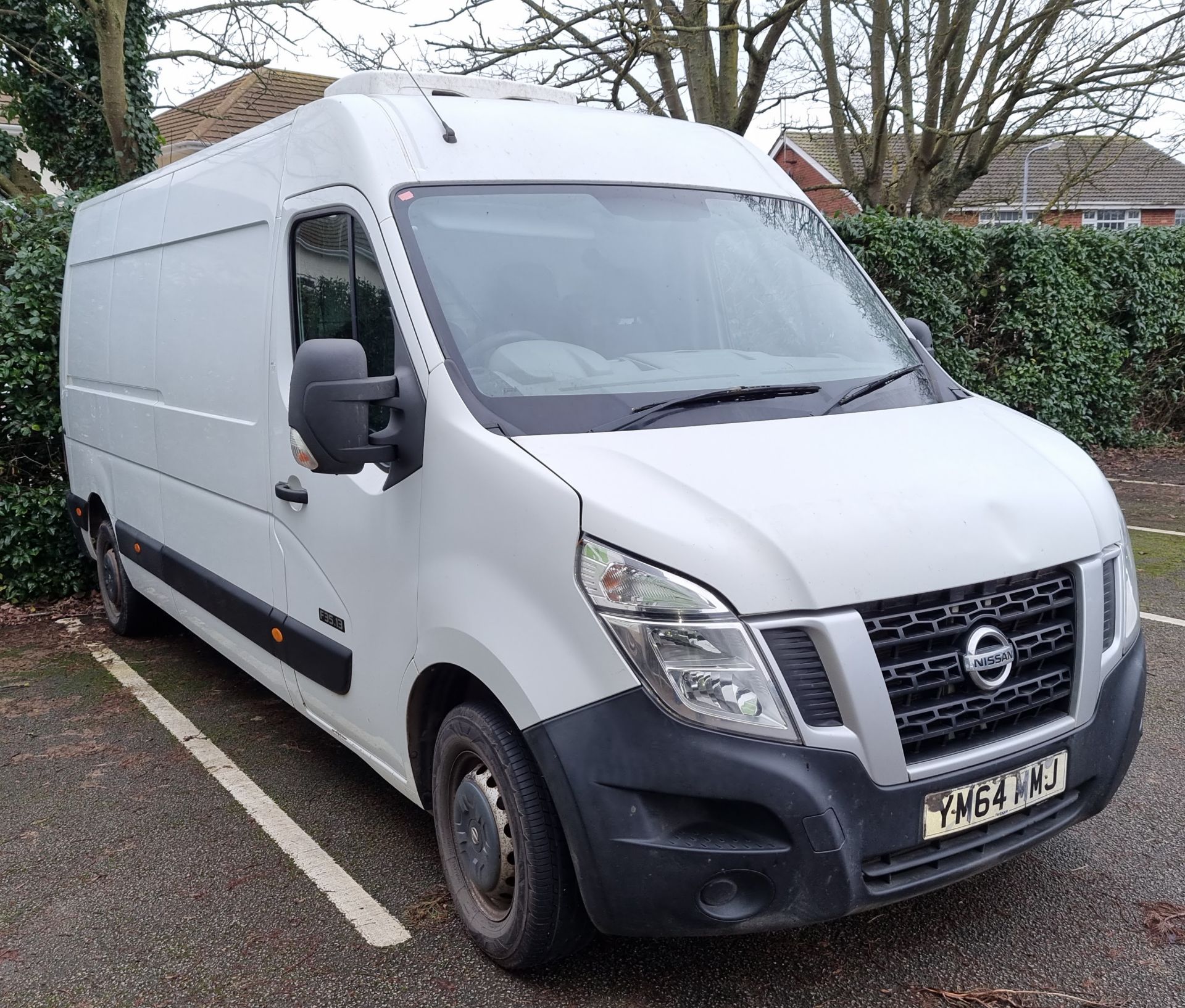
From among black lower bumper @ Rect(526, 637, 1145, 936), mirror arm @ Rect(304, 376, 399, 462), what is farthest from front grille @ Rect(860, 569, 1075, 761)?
mirror arm @ Rect(304, 376, 399, 462)

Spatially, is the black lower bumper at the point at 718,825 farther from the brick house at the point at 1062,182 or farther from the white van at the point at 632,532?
the brick house at the point at 1062,182

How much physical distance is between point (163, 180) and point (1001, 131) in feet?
40.5

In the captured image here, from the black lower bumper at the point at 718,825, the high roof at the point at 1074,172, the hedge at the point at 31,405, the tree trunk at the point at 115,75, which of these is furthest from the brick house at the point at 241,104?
the black lower bumper at the point at 718,825

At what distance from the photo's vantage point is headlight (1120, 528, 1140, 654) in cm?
295

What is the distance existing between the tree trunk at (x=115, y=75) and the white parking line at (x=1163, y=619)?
10.9 m

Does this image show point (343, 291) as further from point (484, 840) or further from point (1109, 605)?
point (1109, 605)

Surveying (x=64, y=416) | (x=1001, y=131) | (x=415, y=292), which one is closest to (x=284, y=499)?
(x=415, y=292)

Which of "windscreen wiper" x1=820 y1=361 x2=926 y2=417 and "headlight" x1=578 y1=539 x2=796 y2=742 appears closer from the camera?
"headlight" x1=578 y1=539 x2=796 y2=742

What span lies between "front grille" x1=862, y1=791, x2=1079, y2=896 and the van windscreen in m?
1.17

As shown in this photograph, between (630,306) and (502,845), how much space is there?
1.59 meters

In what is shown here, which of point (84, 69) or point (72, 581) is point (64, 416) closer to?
point (72, 581)

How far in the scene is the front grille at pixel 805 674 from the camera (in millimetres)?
2385

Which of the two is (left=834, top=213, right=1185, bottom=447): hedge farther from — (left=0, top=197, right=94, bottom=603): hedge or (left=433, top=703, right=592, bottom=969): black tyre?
(left=433, top=703, right=592, bottom=969): black tyre

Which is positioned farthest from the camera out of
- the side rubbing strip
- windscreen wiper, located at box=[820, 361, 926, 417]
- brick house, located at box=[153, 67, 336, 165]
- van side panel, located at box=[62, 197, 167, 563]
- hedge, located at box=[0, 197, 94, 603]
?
brick house, located at box=[153, 67, 336, 165]
